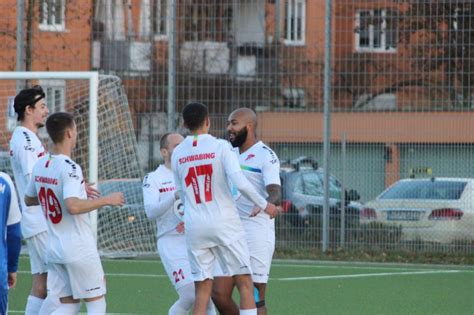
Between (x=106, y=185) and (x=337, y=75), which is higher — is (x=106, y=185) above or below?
below

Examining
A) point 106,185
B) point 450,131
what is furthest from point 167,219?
point 450,131

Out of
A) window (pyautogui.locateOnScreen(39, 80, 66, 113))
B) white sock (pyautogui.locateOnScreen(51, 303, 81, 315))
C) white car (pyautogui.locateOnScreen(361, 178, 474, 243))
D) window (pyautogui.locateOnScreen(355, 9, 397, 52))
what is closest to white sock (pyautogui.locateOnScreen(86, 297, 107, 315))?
white sock (pyautogui.locateOnScreen(51, 303, 81, 315))

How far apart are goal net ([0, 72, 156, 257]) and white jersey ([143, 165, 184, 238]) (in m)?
7.32

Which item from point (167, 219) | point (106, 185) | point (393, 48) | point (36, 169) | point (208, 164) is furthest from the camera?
point (393, 48)

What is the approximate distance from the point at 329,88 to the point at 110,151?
13.5 ft

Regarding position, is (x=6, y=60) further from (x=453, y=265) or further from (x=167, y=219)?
(x=167, y=219)

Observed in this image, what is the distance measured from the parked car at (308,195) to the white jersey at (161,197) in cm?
959

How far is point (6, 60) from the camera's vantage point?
21406 mm

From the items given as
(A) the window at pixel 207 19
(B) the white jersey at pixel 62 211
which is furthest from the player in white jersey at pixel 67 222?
(A) the window at pixel 207 19

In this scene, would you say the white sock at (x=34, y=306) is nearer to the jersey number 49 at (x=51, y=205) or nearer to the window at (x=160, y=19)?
the jersey number 49 at (x=51, y=205)

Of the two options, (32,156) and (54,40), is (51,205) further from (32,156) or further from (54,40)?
(54,40)

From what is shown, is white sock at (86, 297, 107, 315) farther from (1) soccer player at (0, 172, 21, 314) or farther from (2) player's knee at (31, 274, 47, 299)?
(2) player's knee at (31, 274, 47, 299)

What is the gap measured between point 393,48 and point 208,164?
1170 cm

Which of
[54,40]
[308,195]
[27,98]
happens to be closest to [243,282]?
[27,98]
